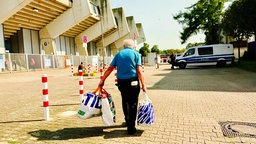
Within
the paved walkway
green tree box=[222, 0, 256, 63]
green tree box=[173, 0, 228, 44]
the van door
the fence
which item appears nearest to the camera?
the paved walkway

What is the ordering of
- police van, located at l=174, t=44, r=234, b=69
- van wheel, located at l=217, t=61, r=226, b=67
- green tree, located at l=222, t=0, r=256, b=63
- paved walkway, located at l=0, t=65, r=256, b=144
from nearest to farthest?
paved walkway, located at l=0, t=65, r=256, b=144 → green tree, located at l=222, t=0, r=256, b=63 → police van, located at l=174, t=44, r=234, b=69 → van wheel, located at l=217, t=61, r=226, b=67

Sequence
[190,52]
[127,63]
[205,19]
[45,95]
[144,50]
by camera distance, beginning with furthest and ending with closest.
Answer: [144,50], [205,19], [190,52], [45,95], [127,63]

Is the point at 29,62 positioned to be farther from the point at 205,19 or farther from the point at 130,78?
the point at 205,19

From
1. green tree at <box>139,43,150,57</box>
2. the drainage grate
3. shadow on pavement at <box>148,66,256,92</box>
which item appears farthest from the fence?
green tree at <box>139,43,150,57</box>

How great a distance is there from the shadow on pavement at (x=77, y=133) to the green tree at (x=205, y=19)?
1553 inches

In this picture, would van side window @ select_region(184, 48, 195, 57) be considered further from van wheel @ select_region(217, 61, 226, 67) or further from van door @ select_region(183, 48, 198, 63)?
van wheel @ select_region(217, 61, 226, 67)

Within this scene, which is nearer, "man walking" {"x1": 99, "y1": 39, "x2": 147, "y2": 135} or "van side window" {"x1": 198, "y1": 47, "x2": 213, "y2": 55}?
"man walking" {"x1": 99, "y1": 39, "x2": 147, "y2": 135}

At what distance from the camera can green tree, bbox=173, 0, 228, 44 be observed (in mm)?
42375

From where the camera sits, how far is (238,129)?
4.70 metres

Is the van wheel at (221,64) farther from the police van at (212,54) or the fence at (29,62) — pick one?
the fence at (29,62)

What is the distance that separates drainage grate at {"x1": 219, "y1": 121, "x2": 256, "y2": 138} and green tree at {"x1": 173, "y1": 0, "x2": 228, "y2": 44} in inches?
1512

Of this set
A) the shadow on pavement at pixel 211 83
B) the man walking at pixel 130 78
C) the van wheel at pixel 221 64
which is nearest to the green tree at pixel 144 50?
the van wheel at pixel 221 64

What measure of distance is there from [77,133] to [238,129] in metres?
2.96

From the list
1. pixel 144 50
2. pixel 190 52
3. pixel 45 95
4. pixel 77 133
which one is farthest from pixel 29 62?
pixel 144 50
